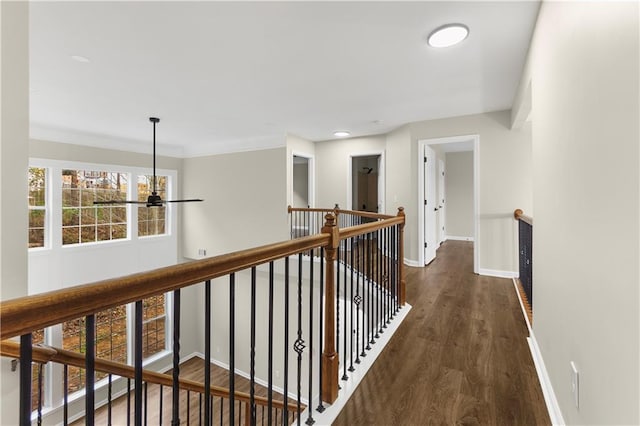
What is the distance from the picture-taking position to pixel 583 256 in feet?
3.78

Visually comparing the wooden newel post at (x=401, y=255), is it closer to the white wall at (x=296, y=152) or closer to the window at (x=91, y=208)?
the white wall at (x=296, y=152)

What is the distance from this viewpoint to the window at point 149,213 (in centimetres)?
655

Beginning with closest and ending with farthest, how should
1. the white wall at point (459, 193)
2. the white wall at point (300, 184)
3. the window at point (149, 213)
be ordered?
the window at point (149, 213) < the white wall at point (459, 193) < the white wall at point (300, 184)

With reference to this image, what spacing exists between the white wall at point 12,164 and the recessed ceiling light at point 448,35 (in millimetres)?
2369

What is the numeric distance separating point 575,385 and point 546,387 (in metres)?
0.61

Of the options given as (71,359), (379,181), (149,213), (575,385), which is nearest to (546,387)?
(575,385)

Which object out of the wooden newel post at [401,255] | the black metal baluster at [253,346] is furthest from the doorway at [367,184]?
the black metal baluster at [253,346]

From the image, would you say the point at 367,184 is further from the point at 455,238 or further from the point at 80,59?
the point at 80,59

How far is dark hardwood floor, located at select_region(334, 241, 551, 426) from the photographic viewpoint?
62.3 inches

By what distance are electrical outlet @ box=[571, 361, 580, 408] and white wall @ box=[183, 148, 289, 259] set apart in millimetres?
4753

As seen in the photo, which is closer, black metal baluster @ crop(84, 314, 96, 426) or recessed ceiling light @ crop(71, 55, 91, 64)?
black metal baluster @ crop(84, 314, 96, 426)

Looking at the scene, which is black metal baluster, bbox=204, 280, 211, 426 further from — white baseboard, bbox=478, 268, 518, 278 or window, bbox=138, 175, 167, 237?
window, bbox=138, 175, 167, 237

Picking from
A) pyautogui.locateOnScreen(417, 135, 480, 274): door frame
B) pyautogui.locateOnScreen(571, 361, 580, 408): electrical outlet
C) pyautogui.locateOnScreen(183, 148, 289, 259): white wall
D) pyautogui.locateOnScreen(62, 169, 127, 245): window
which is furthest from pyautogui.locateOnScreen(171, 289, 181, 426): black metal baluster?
pyautogui.locateOnScreen(62, 169, 127, 245): window

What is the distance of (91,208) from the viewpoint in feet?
18.6
